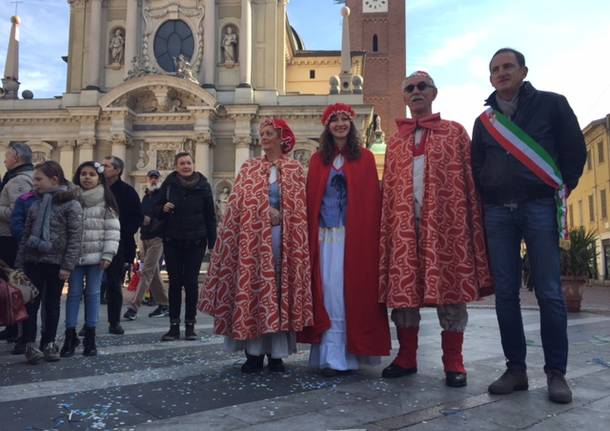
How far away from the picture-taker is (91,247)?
508 centimetres

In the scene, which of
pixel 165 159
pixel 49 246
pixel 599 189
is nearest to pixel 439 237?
pixel 49 246

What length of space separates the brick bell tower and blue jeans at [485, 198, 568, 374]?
4068cm

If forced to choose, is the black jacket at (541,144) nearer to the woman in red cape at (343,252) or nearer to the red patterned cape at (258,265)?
the woman in red cape at (343,252)

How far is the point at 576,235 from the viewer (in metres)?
10.6

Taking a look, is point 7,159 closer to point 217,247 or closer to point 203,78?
point 217,247

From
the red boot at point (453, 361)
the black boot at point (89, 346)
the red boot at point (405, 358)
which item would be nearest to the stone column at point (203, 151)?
the black boot at point (89, 346)

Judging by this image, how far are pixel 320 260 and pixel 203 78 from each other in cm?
2593

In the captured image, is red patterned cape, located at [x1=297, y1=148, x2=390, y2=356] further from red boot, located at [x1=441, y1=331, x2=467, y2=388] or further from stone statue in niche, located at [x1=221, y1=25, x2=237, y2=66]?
stone statue in niche, located at [x1=221, y1=25, x2=237, y2=66]

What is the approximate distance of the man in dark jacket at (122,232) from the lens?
6477mm

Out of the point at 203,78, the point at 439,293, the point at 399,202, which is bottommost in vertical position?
the point at 439,293

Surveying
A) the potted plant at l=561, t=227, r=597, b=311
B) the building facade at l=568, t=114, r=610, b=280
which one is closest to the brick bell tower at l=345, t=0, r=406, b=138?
the building facade at l=568, t=114, r=610, b=280

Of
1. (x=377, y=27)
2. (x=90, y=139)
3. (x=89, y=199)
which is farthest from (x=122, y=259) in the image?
(x=377, y=27)

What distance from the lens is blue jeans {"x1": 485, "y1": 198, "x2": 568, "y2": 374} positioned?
3.52 metres

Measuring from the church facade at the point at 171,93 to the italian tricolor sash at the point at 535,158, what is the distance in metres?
23.3
